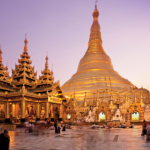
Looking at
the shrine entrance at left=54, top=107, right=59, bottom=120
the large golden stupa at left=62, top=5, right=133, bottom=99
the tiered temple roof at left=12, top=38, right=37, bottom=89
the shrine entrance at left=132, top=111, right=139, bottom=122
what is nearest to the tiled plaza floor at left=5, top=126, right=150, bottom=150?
the shrine entrance at left=132, top=111, right=139, bottom=122

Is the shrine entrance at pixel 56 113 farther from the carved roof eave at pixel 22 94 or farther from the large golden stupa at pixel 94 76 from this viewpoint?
the large golden stupa at pixel 94 76

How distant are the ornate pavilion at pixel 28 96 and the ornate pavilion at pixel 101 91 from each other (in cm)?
594

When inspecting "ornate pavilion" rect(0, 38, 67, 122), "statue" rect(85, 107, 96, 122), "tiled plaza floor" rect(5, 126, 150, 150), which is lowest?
"statue" rect(85, 107, 96, 122)

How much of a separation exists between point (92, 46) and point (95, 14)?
15336 millimetres

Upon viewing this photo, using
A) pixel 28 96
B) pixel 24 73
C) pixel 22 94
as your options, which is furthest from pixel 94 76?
pixel 22 94

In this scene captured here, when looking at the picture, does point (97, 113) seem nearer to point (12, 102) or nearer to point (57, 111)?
point (57, 111)

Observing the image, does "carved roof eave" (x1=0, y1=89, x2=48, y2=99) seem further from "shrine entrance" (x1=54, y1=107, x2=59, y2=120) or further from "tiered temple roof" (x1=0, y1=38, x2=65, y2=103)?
"shrine entrance" (x1=54, y1=107, x2=59, y2=120)

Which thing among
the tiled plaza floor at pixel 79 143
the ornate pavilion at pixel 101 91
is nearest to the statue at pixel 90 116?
the ornate pavilion at pixel 101 91

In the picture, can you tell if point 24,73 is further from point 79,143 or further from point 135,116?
point 79,143

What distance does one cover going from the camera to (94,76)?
52.5m

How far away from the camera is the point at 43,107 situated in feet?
109

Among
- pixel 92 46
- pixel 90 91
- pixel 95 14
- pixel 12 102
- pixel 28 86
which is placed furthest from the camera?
pixel 95 14

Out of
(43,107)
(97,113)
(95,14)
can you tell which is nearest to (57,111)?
(43,107)

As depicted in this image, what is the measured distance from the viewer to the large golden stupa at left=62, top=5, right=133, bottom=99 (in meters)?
49.0
